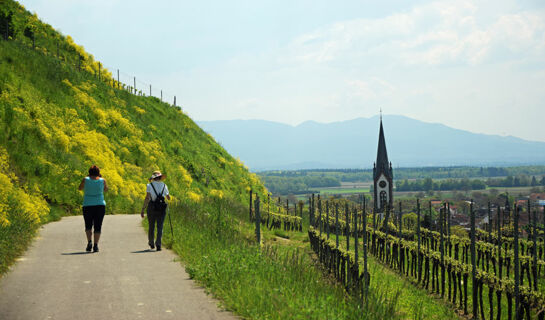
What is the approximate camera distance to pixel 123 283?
9.19m

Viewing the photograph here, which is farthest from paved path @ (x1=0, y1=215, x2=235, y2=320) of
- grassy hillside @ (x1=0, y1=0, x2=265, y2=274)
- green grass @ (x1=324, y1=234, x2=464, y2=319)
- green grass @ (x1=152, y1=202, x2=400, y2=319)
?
green grass @ (x1=324, y1=234, x2=464, y2=319)

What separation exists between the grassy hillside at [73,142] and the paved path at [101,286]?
875 millimetres

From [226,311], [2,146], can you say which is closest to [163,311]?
[226,311]

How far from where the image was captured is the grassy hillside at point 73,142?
19.8 meters

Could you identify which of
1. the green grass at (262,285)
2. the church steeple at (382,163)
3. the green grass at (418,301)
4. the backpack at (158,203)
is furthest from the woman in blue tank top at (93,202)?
the church steeple at (382,163)

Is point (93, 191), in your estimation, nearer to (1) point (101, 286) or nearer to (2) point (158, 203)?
(2) point (158, 203)

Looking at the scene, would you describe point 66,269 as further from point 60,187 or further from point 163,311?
point 60,187

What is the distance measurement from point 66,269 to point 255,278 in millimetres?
3908

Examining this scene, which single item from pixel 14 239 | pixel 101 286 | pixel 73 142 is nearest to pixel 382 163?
pixel 73 142

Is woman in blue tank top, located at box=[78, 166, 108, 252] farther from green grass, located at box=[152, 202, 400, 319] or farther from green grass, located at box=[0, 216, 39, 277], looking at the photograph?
green grass, located at box=[152, 202, 400, 319]

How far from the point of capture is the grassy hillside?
19797 millimetres

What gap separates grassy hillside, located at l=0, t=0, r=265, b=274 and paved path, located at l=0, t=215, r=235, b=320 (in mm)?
875

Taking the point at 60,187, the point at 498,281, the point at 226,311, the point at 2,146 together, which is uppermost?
the point at 2,146

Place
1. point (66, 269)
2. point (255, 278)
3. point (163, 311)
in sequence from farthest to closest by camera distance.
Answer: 1. point (66, 269)
2. point (255, 278)
3. point (163, 311)
